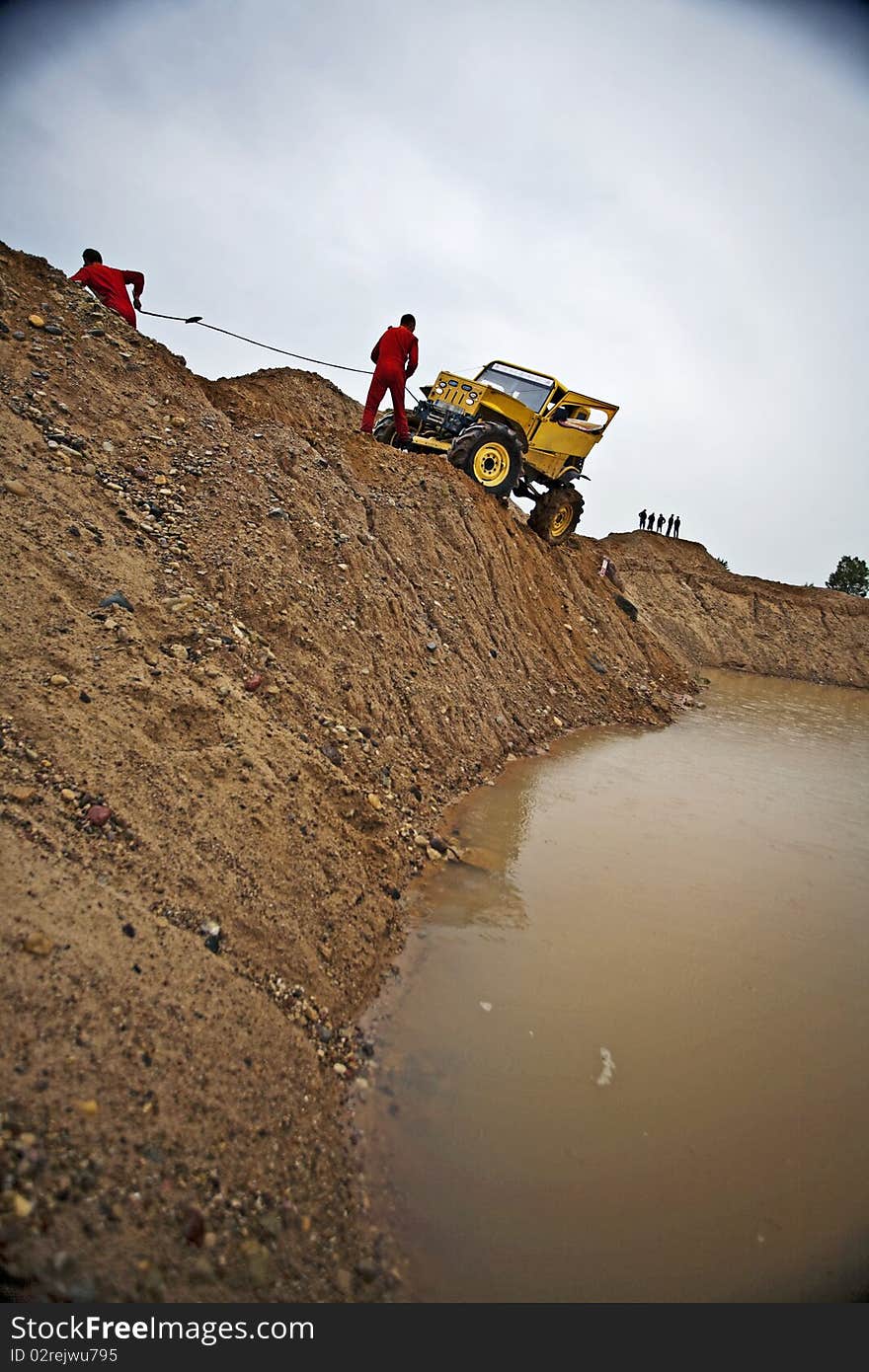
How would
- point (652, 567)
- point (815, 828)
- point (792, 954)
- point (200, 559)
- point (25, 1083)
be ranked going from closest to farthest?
point (25, 1083), point (792, 954), point (200, 559), point (815, 828), point (652, 567)

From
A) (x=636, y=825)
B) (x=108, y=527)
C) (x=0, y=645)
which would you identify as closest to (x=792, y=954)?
(x=636, y=825)

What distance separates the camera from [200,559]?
5.09 metres

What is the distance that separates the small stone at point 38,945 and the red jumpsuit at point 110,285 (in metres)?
6.73

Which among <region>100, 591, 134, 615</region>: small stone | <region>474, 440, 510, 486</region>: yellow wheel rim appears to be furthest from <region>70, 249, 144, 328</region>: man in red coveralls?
<region>474, 440, 510, 486</region>: yellow wheel rim

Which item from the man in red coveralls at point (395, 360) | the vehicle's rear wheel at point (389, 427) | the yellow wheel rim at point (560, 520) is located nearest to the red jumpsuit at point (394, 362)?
the man in red coveralls at point (395, 360)

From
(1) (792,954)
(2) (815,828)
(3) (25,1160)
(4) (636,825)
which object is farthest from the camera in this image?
(2) (815,828)

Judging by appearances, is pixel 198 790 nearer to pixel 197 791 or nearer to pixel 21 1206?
pixel 197 791

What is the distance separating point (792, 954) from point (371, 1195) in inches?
124

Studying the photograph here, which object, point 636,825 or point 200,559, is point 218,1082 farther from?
point 636,825

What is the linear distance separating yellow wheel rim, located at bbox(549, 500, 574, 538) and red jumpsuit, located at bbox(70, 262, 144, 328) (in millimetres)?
7435

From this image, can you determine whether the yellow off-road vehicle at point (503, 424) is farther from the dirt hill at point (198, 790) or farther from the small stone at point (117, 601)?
the small stone at point (117, 601)

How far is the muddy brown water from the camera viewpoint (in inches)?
87.7

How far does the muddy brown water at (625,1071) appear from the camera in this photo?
223 centimetres

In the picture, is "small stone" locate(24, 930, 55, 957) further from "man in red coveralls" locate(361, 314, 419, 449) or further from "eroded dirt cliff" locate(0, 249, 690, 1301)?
"man in red coveralls" locate(361, 314, 419, 449)
